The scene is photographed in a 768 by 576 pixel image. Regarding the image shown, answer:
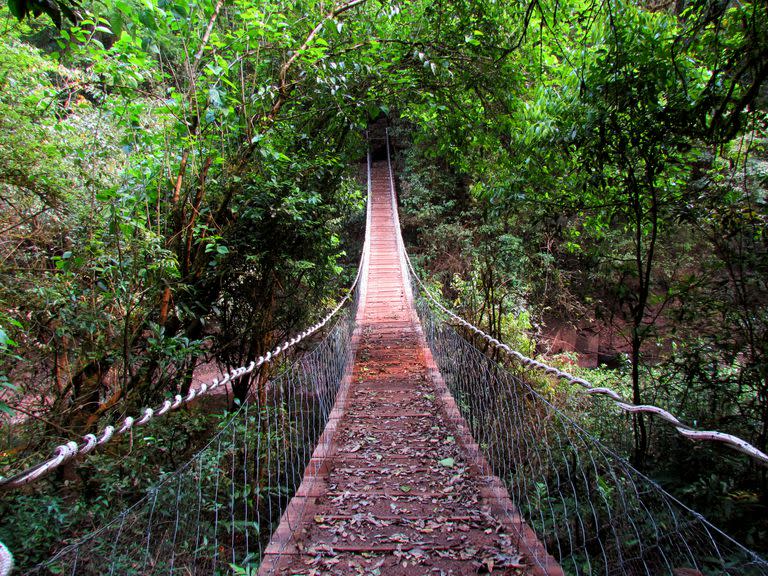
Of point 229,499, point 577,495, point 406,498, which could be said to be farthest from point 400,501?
point 229,499

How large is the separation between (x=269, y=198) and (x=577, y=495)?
9.50 ft

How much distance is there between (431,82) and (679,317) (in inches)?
108

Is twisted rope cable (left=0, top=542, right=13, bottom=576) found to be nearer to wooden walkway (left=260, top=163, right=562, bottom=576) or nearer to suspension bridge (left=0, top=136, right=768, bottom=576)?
suspension bridge (left=0, top=136, right=768, bottom=576)

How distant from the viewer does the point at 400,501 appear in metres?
1.93

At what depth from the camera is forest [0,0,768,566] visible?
1937mm

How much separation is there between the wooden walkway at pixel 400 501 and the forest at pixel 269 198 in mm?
938

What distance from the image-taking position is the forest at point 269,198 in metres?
1.94

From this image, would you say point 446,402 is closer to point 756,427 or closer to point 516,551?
point 516,551

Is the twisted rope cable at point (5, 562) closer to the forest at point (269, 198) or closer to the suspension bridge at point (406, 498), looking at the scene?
the suspension bridge at point (406, 498)

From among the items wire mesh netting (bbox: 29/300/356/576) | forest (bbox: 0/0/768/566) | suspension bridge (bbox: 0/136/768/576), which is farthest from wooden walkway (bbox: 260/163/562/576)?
forest (bbox: 0/0/768/566)

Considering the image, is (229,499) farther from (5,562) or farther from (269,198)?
(5,562)

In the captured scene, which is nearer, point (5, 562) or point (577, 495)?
point (5, 562)

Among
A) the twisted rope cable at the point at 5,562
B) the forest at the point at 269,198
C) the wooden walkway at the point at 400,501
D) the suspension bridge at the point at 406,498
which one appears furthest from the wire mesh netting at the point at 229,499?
the twisted rope cable at the point at 5,562

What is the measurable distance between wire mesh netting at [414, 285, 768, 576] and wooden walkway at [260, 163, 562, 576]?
0.15 m
